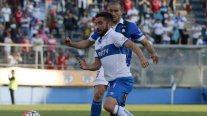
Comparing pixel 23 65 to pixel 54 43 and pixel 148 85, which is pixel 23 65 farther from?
pixel 148 85

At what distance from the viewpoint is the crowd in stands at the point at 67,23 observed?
122 ft

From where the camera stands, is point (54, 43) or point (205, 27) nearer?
point (54, 43)

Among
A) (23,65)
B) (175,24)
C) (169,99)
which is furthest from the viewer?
(175,24)

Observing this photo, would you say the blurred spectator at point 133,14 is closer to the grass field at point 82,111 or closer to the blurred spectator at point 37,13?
the blurred spectator at point 37,13

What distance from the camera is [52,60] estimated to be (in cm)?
3638

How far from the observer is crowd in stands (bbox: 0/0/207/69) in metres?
37.1

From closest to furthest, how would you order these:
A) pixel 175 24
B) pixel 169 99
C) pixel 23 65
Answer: pixel 23 65, pixel 169 99, pixel 175 24

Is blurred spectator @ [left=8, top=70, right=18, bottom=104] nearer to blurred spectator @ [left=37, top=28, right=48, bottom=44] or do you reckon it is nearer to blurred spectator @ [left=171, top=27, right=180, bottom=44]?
blurred spectator @ [left=37, top=28, right=48, bottom=44]

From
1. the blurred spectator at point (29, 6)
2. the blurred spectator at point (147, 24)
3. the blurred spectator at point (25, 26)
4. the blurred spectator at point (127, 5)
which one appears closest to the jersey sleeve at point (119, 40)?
the blurred spectator at point (25, 26)

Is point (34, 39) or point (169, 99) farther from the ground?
point (34, 39)

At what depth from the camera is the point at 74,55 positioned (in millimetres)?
36625

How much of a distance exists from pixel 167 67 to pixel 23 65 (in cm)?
756

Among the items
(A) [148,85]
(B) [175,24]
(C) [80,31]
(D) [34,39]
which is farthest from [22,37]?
(B) [175,24]

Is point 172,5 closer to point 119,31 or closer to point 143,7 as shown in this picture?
point 143,7
